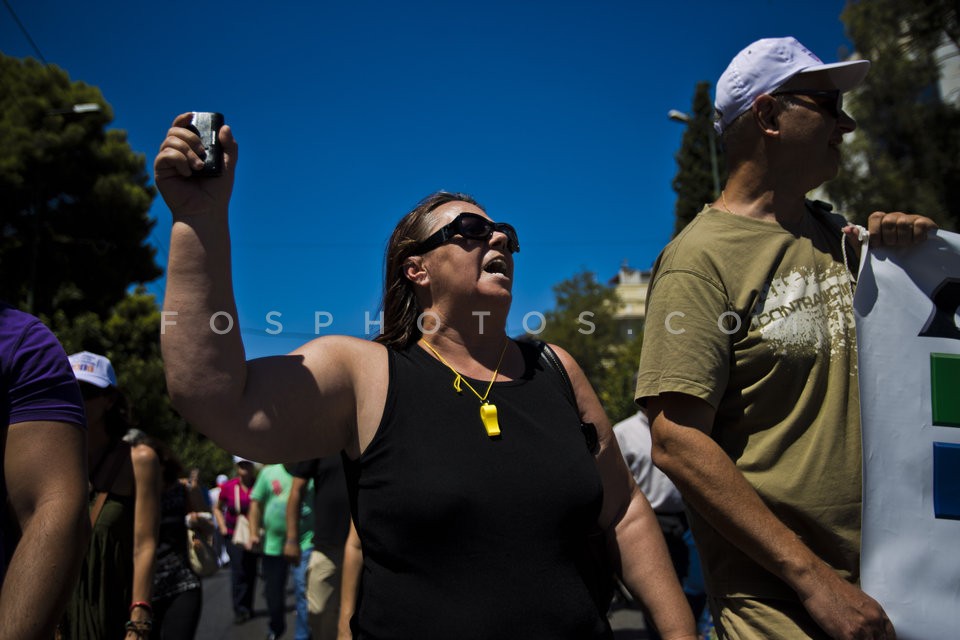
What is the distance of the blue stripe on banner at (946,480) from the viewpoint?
2.02 m

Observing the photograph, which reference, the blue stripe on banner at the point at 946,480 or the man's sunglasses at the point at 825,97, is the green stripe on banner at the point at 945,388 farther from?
the man's sunglasses at the point at 825,97

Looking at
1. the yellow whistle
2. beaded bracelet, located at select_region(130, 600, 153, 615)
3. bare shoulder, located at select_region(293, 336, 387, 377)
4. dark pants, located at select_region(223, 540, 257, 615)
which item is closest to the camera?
bare shoulder, located at select_region(293, 336, 387, 377)

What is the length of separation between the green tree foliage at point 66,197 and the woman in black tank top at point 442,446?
23897 mm

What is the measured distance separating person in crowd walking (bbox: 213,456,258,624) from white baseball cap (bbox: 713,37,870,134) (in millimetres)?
6287

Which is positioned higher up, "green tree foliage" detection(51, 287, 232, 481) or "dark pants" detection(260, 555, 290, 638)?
"green tree foliage" detection(51, 287, 232, 481)

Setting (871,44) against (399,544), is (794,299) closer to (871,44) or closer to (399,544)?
(399,544)

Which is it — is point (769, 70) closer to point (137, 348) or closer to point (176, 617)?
point (176, 617)

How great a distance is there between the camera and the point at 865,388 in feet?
6.75

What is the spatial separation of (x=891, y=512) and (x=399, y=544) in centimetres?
116

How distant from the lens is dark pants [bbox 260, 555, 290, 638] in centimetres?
760

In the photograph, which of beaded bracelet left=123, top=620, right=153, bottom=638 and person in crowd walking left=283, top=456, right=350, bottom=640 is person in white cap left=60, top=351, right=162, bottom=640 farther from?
person in crowd walking left=283, top=456, right=350, bottom=640

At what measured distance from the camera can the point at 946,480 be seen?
2.04 m

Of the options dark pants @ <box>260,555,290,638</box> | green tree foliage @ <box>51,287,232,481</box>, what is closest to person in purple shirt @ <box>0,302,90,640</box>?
dark pants @ <box>260,555,290,638</box>

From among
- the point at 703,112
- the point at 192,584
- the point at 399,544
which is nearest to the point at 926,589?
the point at 399,544
